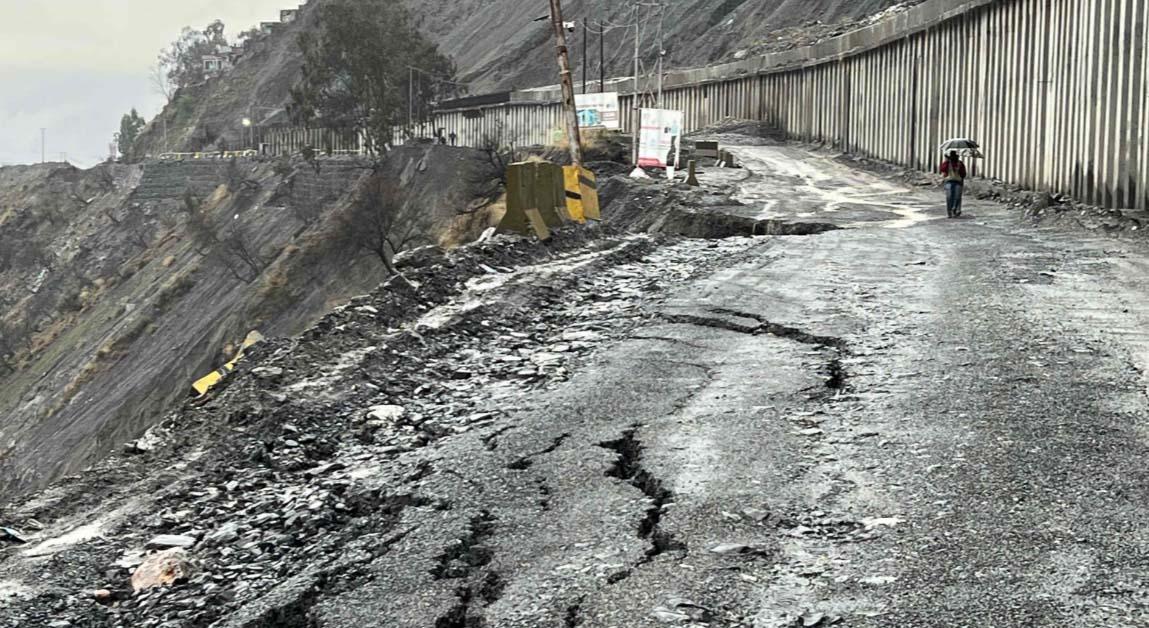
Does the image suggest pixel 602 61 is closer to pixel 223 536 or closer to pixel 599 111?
pixel 599 111

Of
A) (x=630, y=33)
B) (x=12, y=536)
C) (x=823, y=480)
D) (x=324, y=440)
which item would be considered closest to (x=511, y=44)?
(x=630, y=33)

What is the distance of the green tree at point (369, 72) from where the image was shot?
71812mm

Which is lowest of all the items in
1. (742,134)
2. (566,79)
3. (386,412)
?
(386,412)

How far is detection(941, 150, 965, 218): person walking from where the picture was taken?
21875mm

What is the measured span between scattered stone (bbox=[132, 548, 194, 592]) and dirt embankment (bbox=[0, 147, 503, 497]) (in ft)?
123

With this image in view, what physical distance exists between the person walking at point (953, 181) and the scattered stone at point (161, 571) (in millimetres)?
18378

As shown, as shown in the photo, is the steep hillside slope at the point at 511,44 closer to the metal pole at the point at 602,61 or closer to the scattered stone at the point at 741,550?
the metal pole at the point at 602,61

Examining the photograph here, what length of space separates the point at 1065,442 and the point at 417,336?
5.38m

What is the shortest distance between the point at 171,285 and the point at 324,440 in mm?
60886

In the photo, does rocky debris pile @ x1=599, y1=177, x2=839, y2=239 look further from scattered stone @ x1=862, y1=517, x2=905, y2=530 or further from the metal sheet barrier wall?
scattered stone @ x1=862, y1=517, x2=905, y2=530

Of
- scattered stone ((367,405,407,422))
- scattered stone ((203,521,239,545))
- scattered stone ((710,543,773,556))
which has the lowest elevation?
scattered stone ((203,521,239,545))

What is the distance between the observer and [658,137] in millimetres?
35250

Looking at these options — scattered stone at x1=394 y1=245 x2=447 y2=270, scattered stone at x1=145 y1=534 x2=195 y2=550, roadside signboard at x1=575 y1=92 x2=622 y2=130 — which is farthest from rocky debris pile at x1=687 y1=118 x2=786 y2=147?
scattered stone at x1=145 y1=534 x2=195 y2=550

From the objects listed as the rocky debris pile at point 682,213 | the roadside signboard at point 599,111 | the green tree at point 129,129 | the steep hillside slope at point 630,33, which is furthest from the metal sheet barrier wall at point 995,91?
the green tree at point 129,129
